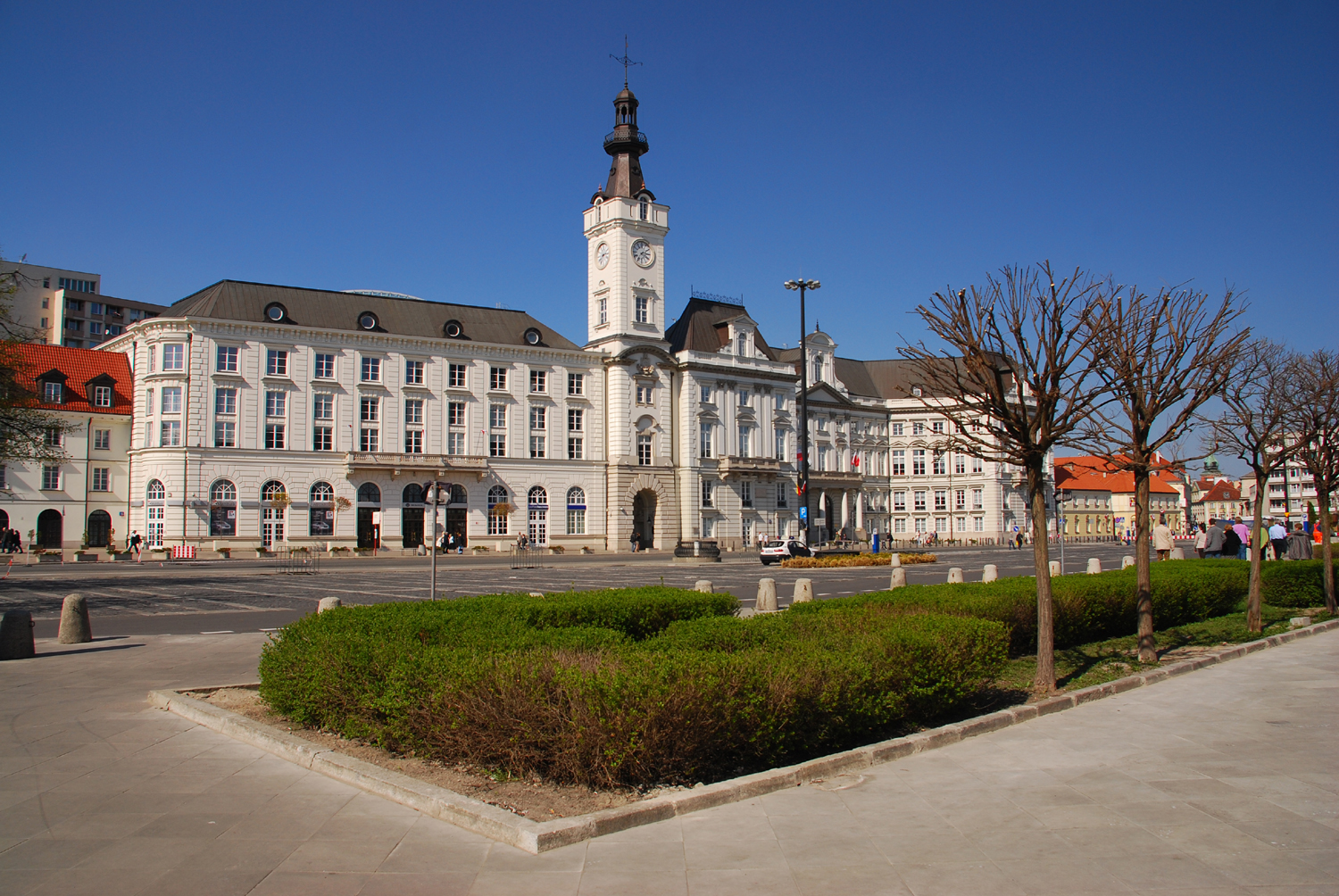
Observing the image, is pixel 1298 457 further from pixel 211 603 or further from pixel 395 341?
pixel 395 341

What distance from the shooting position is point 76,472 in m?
56.0

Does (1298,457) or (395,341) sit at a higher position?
(395,341)

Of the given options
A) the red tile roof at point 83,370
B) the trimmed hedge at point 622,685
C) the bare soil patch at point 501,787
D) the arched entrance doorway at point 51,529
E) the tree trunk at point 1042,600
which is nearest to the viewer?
the bare soil patch at point 501,787

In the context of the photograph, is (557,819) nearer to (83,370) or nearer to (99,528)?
(99,528)

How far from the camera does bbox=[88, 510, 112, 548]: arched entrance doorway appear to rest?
56.6 m

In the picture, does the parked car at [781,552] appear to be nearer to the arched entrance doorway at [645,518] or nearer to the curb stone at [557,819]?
the arched entrance doorway at [645,518]

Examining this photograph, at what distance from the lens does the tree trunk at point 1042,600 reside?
1021 centimetres

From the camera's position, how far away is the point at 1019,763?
24.2 ft

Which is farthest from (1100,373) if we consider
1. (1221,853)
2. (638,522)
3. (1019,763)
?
(638,522)

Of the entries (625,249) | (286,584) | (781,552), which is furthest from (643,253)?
(286,584)

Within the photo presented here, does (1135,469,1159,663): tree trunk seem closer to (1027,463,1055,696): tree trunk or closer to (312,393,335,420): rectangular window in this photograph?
(1027,463,1055,696): tree trunk

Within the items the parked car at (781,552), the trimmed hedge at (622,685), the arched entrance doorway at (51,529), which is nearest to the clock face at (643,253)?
the parked car at (781,552)

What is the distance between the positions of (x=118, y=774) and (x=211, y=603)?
18.0 metres

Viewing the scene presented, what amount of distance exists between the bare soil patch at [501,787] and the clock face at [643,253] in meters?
63.3
